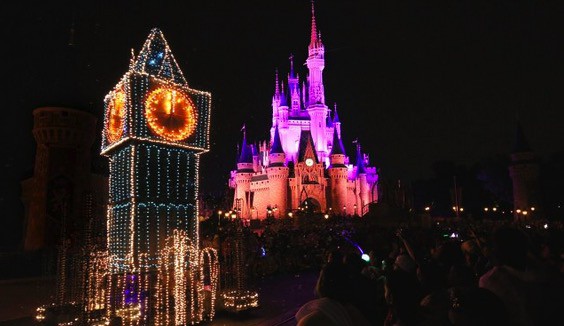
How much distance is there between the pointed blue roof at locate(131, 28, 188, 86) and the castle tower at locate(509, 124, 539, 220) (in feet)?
159

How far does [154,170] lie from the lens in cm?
1001

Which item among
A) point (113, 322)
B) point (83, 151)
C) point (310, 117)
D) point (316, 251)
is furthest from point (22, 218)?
point (310, 117)

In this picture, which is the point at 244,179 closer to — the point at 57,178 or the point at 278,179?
the point at 278,179

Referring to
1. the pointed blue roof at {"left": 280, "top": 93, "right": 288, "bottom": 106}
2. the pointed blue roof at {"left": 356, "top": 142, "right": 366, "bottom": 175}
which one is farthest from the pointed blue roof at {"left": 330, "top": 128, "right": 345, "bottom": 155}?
the pointed blue roof at {"left": 280, "top": 93, "right": 288, "bottom": 106}

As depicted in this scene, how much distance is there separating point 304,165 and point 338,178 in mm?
5265

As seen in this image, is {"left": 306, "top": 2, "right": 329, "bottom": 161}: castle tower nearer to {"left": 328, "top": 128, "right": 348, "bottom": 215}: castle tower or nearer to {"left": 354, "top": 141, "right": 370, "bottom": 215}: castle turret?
{"left": 328, "top": 128, "right": 348, "bottom": 215}: castle tower

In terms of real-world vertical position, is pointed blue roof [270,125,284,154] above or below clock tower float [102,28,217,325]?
above

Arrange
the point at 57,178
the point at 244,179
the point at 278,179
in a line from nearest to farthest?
the point at 57,178 → the point at 278,179 → the point at 244,179

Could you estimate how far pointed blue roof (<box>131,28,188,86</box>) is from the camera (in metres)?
9.84

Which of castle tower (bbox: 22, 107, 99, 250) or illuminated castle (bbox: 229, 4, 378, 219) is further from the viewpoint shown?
illuminated castle (bbox: 229, 4, 378, 219)

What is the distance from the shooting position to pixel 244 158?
62.3m

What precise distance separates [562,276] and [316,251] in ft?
50.6

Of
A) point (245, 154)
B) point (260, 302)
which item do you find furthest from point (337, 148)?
point (260, 302)

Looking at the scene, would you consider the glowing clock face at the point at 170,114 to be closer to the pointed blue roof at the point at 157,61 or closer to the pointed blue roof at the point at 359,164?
the pointed blue roof at the point at 157,61
